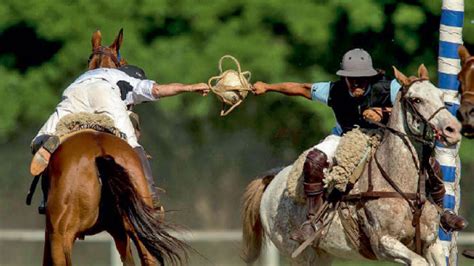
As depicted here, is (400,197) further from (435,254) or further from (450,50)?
(450,50)

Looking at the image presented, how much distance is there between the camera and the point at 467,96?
34.1ft

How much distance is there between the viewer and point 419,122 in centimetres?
1113

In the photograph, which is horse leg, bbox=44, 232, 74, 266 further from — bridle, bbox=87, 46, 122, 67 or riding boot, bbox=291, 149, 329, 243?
riding boot, bbox=291, 149, 329, 243

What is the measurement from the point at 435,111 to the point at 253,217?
302 centimetres

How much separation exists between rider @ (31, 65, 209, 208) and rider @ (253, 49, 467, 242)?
93 cm

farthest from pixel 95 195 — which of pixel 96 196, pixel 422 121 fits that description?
pixel 422 121

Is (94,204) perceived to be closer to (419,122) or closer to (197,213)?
(419,122)

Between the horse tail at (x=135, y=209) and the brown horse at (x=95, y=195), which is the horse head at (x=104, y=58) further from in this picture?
the horse tail at (x=135, y=209)

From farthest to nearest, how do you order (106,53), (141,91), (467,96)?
(106,53) < (141,91) < (467,96)

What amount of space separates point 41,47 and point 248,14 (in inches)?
111

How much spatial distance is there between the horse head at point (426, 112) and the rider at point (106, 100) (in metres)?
1.69

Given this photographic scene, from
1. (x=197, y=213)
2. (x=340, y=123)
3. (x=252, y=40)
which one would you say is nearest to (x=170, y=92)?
(x=340, y=123)

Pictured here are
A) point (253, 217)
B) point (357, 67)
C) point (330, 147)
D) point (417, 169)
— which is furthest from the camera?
point (253, 217)

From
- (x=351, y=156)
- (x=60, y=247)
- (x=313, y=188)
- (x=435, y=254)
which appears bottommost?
(x=435, y=254)
